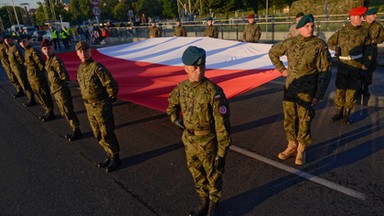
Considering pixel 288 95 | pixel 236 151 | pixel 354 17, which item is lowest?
pixel 236 151

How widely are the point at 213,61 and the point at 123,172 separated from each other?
3.65 m

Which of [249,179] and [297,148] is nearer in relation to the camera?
[249,179]

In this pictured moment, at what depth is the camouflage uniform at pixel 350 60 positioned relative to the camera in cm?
480

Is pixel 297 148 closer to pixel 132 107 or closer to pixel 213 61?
pixel 213 61

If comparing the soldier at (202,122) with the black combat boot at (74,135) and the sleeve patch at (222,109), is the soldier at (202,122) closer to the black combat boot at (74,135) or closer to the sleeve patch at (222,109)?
the sleeve patch at (222,109)

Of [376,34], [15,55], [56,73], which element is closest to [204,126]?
[56,73]

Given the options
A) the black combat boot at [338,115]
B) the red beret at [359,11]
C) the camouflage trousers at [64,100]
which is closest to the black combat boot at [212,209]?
the black combat boot at [338,115]

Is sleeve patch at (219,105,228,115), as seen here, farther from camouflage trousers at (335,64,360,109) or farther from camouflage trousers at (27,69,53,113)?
camouflage trousers at (27,69,53,113)

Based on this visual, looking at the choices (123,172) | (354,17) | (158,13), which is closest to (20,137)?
(123,172)

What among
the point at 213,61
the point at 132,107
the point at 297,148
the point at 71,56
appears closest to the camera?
the point at 297,148

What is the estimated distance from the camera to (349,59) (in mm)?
4926

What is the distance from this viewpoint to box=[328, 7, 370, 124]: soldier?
479 cm

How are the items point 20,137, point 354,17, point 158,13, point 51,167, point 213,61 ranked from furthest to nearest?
point 158,13
point 213,61
point 20,137
point 354,17
point 51,167

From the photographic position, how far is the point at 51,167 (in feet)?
14.4
